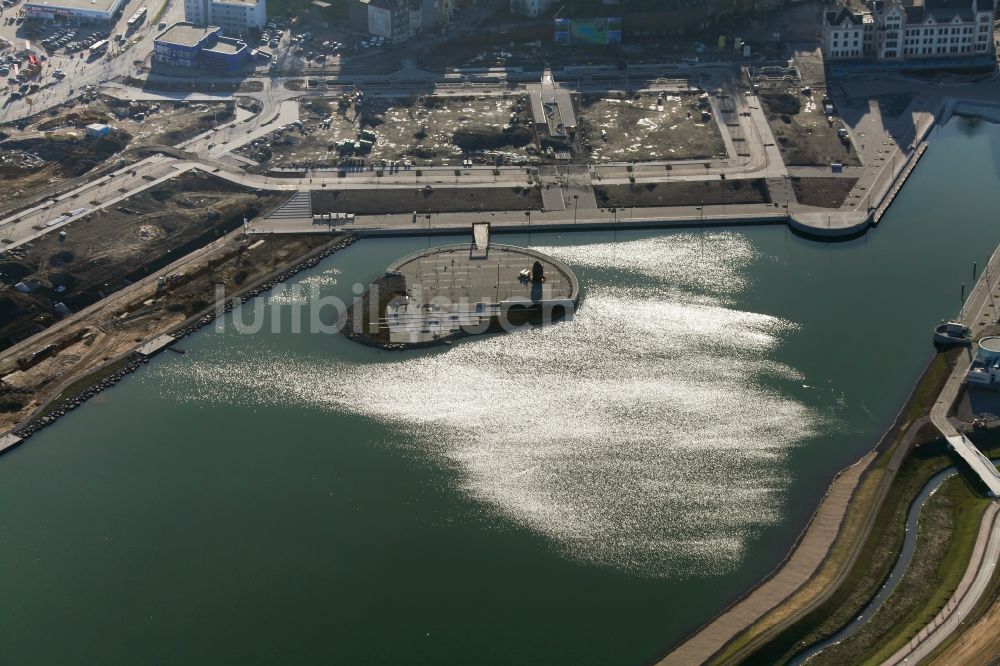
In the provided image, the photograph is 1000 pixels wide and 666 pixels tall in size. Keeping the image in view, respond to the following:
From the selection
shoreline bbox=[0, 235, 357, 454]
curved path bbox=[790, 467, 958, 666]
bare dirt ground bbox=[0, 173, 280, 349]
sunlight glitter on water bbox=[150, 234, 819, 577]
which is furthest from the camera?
bare dirt ground bbox=[0, 173, 280, 349]

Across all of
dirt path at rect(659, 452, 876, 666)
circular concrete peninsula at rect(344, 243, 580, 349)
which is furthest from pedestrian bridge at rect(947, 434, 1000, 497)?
circular concrete peninsula at rect(344, 243, 580, 349)

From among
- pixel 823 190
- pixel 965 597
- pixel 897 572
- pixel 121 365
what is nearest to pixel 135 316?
pixel 121 365

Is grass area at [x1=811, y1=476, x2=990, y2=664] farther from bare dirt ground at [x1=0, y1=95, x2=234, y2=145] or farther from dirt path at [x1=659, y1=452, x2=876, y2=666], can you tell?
bare dirt ground at [x1=0, y1=95, x2=234, y2=145]

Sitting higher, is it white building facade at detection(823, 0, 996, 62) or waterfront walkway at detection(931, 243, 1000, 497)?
white building facade at detection(823, 0, 996, 62)

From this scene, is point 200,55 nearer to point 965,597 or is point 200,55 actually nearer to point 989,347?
point 989,347

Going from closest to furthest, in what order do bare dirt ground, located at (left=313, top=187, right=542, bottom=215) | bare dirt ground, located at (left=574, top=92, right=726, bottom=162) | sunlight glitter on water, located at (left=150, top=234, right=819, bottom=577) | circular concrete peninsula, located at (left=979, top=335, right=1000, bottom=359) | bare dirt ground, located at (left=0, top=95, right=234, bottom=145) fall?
1. sunlight glitter on water, located at (left=150, top=234, right=819, bottom=577)
2. circular concrete peninsula, located at (left=979, top=335, right=1000, bottom=359)
3. bare dirt ground, located at (left=313, top=187, right=542, bottom=215)
4. bare dirt ground, located at (left=574, top=92, right=726, bottom=162)
5. bare dirt ground, located at (left=0, top=95, right=234, bottom=145)

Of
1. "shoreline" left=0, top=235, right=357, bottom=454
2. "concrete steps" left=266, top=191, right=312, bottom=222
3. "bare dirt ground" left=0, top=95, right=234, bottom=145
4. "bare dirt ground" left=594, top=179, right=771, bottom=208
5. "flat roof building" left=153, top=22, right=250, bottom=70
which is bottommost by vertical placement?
"shoreline" left=0, top=235, right=357, bottom=454

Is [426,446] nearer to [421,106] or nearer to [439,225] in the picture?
[439,225]
